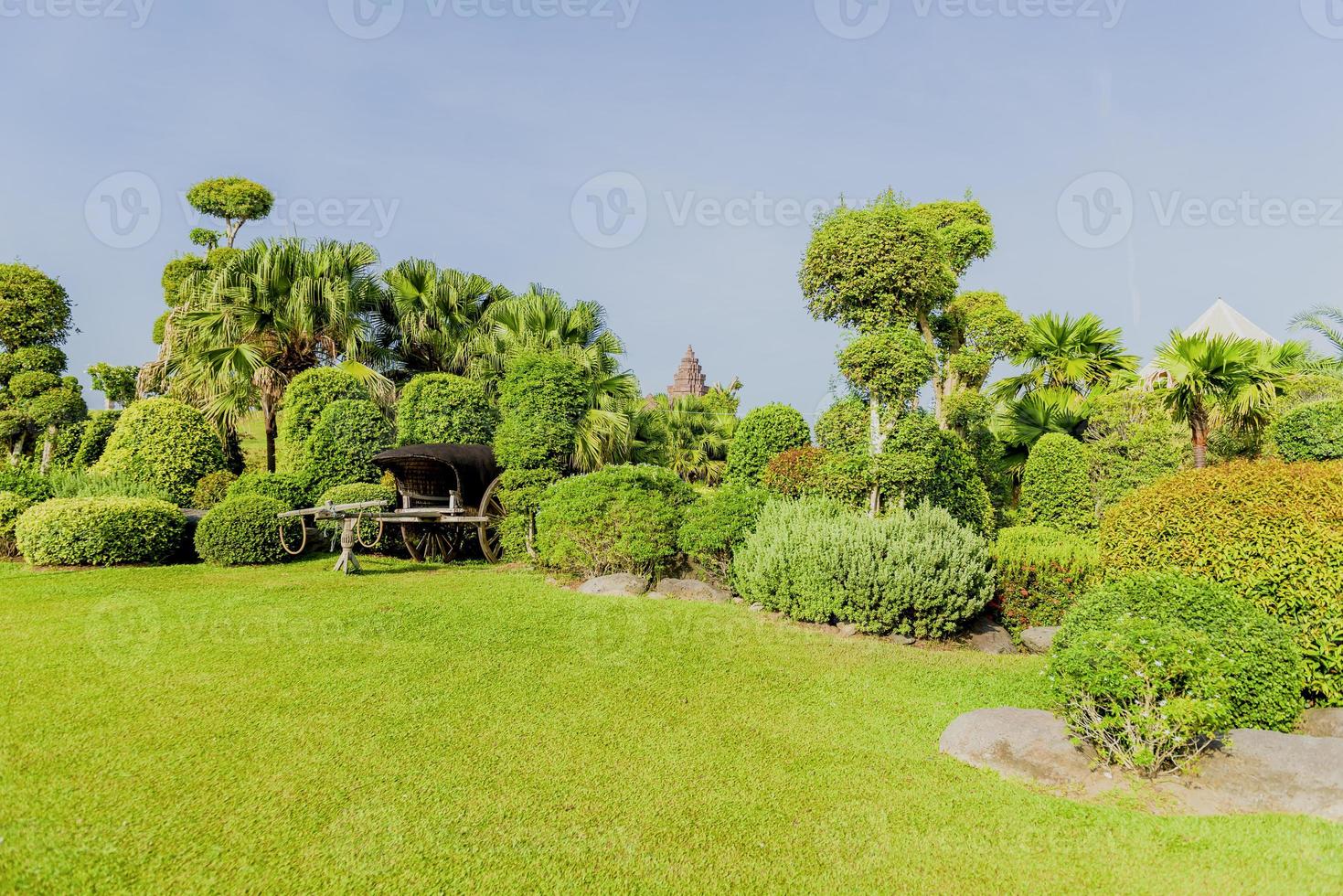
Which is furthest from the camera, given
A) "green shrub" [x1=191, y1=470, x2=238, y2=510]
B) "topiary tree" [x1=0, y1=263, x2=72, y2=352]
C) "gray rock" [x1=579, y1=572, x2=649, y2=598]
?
"topiary tree" [x1=0, y1=263, x2=72, y2=352]

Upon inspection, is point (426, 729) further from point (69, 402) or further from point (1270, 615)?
point (69, 402)

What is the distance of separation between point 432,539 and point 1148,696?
12382 mm

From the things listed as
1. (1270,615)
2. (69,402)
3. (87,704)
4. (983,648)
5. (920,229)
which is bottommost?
(983,648)

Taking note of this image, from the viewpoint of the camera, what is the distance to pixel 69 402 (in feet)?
58.9

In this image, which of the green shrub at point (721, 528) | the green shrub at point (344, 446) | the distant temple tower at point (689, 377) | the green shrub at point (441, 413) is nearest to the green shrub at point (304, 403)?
the green shrub at point (344, 446)

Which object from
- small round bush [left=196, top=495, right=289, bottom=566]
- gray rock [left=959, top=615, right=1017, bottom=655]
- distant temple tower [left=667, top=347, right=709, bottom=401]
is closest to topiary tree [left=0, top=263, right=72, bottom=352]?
small round bush [left=196, top=495, right=289, bottom=566]

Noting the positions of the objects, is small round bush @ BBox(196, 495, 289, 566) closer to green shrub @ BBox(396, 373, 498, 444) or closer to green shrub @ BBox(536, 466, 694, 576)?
green shrub @ BBox(396, 373, 498, 444)

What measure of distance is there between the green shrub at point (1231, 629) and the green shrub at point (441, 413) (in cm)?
1223

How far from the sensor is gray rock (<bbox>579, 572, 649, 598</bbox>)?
9.82m

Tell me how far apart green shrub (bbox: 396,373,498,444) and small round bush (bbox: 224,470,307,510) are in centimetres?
228

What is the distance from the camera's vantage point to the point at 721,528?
10.1 metres

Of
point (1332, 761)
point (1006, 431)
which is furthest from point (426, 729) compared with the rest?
point (1006, 431)

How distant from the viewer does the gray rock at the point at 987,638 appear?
314 inches

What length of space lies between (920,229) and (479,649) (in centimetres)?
752
